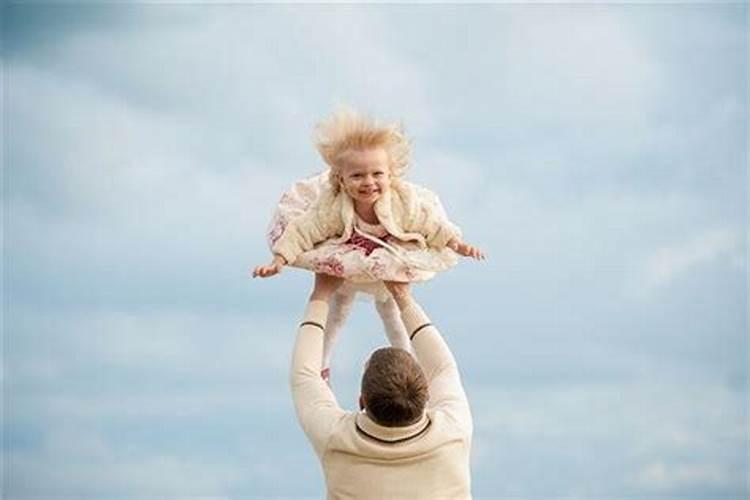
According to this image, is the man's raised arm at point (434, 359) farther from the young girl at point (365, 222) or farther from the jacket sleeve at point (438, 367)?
the young girl at point (365, 222)

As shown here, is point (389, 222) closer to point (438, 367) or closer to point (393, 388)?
point (438, 367)

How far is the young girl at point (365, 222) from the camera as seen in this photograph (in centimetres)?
447

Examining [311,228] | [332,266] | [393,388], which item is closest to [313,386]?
[393,388]

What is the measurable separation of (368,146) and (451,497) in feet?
4.89

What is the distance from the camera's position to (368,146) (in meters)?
4.46

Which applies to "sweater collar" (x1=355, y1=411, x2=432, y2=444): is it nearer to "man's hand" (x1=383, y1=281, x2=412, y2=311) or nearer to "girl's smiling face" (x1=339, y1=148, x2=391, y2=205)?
"man's hand" (x1=383, y1=281, x2=412, y2=311)

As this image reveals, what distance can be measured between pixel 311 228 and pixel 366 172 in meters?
0.38

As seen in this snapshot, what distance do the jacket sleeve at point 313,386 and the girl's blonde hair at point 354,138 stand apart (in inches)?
24.6

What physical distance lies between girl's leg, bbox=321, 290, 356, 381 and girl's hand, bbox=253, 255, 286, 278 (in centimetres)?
38

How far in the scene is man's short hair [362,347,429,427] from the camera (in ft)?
11.3

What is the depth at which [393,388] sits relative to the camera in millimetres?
3457

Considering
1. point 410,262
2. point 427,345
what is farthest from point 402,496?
point 410,262

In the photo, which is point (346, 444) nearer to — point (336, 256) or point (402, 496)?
point (402, 496)

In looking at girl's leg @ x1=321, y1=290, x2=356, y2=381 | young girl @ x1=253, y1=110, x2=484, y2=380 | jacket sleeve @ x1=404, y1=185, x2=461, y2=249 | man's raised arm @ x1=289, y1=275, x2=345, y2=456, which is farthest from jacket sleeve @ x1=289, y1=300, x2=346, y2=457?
jacket sleeve @ x1=404, y1=185, x2=461, y2=249
